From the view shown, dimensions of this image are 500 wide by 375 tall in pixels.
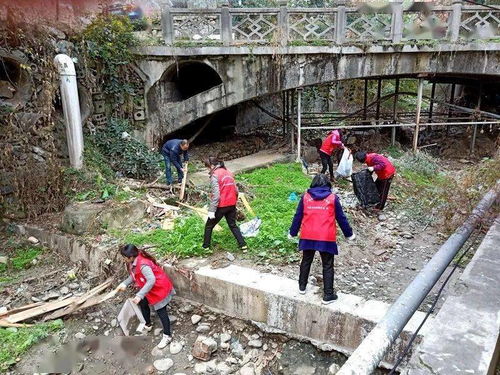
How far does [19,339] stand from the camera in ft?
17.3

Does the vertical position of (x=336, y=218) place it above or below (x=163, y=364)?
above

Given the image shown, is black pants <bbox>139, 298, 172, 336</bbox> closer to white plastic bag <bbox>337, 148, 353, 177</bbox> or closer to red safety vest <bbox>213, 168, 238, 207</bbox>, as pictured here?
red safety vest <bbox>213, 168, 238, 207</bbox>

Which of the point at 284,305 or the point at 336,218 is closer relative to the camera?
the point at 336,218

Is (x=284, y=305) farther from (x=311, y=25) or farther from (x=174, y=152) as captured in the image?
(x=311, y=25)

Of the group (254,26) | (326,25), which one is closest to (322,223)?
(254,26)

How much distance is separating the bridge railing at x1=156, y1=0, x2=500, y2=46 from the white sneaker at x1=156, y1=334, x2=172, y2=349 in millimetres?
7330

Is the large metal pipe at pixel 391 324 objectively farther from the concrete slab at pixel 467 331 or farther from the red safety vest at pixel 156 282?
the red safety vest at pixel 156 282

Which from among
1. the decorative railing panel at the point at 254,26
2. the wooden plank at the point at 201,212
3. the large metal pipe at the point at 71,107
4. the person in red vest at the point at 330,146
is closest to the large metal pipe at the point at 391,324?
the wooden plank at the point at 201,212

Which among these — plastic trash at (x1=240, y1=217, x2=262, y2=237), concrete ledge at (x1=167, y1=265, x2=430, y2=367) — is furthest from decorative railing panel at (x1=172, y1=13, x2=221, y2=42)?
concrete ledge at (x1=167, y1=265, x2=430, y2=367)

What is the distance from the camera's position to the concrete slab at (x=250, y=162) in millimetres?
10130

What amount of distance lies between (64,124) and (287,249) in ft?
19.3

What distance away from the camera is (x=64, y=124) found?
8.80 m

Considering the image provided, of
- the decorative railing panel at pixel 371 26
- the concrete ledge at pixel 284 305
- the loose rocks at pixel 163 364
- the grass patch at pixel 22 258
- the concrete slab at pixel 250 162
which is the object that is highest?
the decorative railing panel at pixel 371 26

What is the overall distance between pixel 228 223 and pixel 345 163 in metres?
4.21
